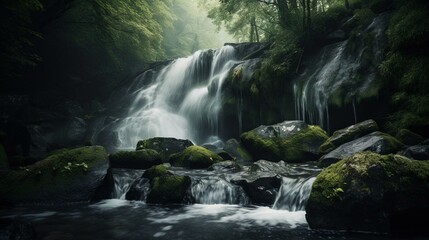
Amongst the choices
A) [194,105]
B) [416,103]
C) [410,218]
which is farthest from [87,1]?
[410,218]

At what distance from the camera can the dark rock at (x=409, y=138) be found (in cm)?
787

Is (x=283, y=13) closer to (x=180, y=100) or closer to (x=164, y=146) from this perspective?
(x=180, y=100)

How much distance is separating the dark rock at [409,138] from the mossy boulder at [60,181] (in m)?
8.26

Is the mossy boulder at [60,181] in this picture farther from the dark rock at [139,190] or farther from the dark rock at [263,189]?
the dark rock at [263,189]

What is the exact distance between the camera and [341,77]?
1120 cm

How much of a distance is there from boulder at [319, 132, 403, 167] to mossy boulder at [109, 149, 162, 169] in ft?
17.8

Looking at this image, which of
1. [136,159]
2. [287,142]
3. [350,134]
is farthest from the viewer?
[287,142]

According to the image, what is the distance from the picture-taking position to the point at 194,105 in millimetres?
17531

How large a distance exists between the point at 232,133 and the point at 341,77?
5798mm

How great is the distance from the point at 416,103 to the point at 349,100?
210 centimetres

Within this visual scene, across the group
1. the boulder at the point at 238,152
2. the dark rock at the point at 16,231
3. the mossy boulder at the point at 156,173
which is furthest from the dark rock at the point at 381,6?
the dark rock at the point at 16,231

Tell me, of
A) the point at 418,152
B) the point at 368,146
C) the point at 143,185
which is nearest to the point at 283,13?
the point at 368,146

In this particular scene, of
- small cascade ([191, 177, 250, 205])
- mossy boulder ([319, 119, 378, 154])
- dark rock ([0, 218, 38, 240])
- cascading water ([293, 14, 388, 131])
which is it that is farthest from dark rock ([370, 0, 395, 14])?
dark rock ([0, 218, 38, 240])

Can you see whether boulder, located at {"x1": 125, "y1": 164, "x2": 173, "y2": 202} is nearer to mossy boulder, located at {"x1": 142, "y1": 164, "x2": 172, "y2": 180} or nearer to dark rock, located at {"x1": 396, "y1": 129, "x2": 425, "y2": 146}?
mossy boulder, located at {"x1": 142, "y1": 164, "x2": 172, "y2": 180}
